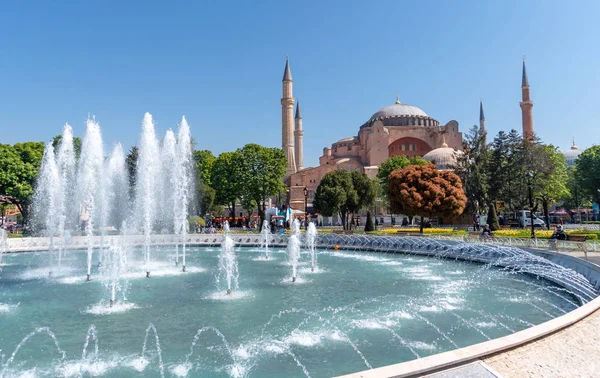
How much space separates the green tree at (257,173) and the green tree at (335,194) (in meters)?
7.60

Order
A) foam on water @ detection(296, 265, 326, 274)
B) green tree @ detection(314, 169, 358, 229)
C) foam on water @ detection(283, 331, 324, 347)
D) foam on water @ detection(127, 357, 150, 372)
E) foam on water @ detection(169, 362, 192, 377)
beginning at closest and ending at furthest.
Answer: foam on water @ detection(169, 362, 192, 377) < foam on water @ detection(127, 357, 150, 372) < foam on water @ detection(283, 331, 324, 347) < foam on water @ detection(296, 265, 326, 274) < green tree @ detection(314, 169, 358, 229)

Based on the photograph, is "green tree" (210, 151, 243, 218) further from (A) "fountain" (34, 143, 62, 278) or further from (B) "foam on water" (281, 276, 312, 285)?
(B) "foam on water" (281, 276, 312, 285)

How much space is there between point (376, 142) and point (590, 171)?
1081 inches

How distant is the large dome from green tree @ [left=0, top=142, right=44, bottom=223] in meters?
52.8

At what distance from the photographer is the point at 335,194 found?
31891 mm

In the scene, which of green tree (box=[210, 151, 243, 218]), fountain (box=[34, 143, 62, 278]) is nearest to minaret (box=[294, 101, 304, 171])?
green tree (box=[210, 151, 243, 218])

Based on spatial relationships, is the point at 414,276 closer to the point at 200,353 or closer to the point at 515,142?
the point at 200,353

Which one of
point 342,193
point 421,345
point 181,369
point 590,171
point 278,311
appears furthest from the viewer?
point 590,171

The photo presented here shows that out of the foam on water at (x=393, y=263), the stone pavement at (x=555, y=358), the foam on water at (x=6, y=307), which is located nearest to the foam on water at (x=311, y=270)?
the foam on water at (x=393, y=263)

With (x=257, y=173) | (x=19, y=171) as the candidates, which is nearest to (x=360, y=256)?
(x=257, y=173)

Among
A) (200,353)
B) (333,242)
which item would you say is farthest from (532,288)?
(333,242)

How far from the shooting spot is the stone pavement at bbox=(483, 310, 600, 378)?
475 centimetres

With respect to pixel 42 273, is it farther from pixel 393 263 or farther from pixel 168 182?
pixel 168 182

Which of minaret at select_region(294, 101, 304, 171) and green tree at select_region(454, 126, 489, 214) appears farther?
minaret at select_region(294, 101, 304, 171)
